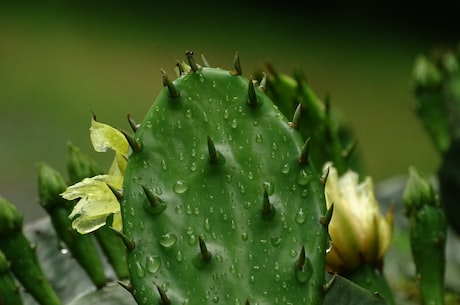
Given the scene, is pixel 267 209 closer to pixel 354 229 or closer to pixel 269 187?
pixel 269 187

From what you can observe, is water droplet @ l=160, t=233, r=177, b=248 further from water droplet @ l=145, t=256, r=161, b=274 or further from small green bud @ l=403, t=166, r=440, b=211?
small green bud @ l=403, t=166, r=440, b=211

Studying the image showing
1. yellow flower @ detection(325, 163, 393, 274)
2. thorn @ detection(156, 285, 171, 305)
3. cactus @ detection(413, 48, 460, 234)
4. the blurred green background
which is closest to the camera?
thorn @ detection(156, 285, 171, 305)

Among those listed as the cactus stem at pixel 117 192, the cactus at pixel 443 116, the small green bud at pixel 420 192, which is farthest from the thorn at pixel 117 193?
the cactus at pixel 443 116

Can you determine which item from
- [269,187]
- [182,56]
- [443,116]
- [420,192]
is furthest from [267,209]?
[182,56]

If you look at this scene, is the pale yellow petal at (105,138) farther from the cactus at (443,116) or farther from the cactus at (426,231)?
the cactus at (443,116)

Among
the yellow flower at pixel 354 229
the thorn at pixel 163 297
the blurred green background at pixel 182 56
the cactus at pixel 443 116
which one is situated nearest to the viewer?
the thorn at pixel 163 297

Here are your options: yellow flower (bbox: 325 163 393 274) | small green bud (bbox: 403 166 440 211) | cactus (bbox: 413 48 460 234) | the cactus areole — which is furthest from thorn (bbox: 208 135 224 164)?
cactus (bbox: 413 48 460 234)

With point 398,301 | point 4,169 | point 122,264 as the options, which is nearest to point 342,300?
point 122,264
